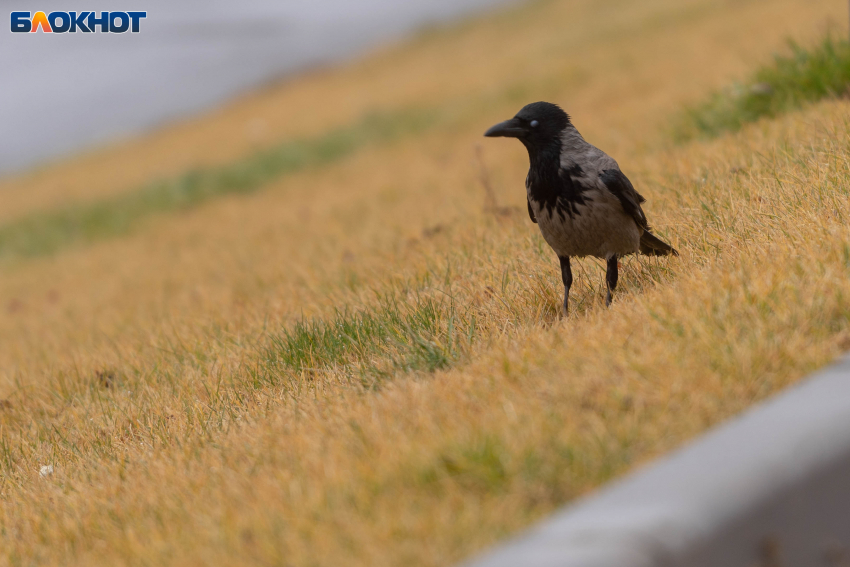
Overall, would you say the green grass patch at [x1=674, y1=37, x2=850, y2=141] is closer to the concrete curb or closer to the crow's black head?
the crow's black head

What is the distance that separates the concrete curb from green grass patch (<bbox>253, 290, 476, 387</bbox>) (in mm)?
1626

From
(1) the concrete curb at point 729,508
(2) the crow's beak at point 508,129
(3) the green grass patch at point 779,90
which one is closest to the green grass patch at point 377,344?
(2) the crow's beak at point 508,129

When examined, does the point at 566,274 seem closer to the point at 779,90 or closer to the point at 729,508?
the point at 729,508

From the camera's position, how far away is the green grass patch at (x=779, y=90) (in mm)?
7176

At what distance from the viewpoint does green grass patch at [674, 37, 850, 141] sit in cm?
718

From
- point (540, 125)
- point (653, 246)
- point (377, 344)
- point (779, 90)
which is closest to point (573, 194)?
point (540, 125)

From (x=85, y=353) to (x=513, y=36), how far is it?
1127 inches

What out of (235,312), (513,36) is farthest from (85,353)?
(513,36)

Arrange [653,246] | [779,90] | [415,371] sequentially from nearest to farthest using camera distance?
[415,371], [653,246], [779,90]

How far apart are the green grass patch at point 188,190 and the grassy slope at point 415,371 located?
7412mm

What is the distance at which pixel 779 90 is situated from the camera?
7543 mm

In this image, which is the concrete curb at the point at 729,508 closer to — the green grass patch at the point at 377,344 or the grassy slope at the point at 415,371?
the grassy slope at the point at 415,371

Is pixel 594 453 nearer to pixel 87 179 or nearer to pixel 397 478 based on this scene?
pixel 397 478

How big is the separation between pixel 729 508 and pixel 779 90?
6414 mm
